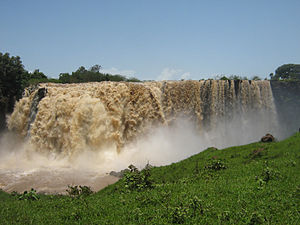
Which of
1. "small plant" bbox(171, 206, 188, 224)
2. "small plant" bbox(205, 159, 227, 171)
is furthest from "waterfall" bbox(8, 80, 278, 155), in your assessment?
"small plant" bbox(171, 206, 188, 224)

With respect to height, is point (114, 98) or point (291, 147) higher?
point (114, 98)

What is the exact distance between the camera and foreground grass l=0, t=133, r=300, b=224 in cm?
452

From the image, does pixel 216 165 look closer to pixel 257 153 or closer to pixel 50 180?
pixel 257 153

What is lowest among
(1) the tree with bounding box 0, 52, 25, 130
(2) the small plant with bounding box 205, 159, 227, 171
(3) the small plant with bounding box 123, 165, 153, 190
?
(3) the small plant with bounding box 123, 165, 153, 190

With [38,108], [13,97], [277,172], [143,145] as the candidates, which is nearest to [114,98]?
[143,145]

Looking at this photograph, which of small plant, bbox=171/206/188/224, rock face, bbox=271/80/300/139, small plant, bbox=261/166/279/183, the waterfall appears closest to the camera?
small plant, bbox=171/206/188/224

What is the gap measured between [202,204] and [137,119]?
475 inches

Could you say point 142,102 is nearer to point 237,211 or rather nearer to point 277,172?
point 277,172

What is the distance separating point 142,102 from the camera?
56.7 feet

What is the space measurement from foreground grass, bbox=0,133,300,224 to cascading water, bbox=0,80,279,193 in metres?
8.02

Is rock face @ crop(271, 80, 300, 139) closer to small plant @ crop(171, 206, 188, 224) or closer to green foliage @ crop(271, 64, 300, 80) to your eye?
small plant @ crop(171, 206, 188, 224)

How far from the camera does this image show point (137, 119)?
1689 cm

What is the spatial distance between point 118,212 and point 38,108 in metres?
13.6

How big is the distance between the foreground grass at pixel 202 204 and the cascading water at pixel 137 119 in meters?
8.02
